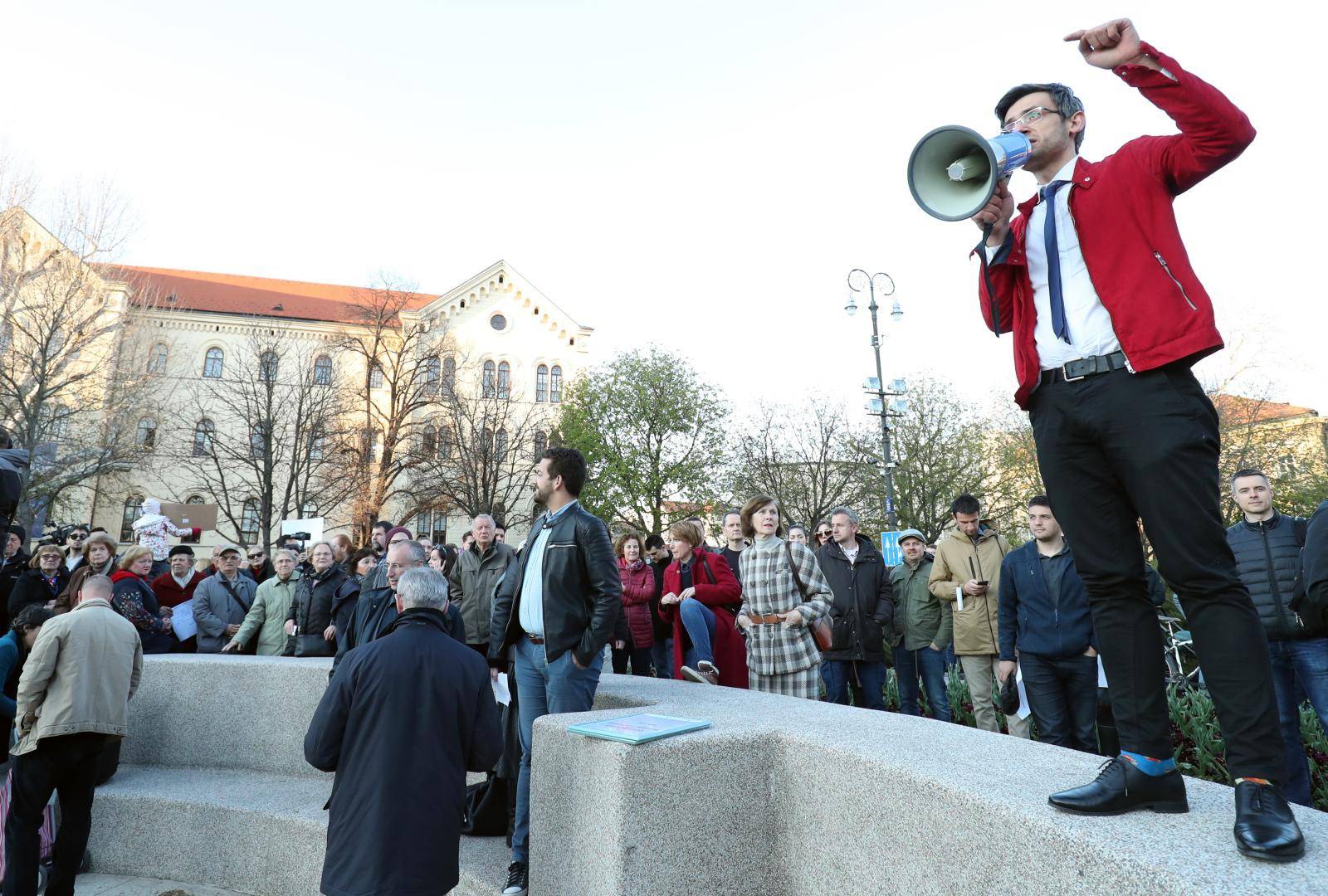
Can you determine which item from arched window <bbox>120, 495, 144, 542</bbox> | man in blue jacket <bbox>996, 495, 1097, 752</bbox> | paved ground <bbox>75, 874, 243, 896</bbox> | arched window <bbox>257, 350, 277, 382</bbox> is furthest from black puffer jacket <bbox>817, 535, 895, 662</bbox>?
arched window <bbox>120, 495, 144, 542</bbox>

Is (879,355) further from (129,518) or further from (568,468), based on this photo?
(129,518)

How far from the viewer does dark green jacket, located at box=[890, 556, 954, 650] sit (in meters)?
7.89

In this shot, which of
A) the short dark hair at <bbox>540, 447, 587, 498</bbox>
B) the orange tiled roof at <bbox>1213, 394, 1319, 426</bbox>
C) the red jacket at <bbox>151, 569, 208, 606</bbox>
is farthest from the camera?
the orange tiled roof at <bbox>1213, 394, 1319, 426</bbox>

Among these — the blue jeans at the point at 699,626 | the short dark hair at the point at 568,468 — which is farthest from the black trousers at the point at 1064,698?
the short dark hair at the point at 568,468

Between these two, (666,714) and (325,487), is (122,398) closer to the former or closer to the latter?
(325,487)

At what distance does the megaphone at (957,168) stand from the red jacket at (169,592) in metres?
9.91

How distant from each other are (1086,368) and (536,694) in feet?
11.7

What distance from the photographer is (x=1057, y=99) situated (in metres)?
2.68

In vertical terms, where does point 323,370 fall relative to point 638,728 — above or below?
above

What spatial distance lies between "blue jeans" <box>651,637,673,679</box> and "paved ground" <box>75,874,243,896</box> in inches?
189

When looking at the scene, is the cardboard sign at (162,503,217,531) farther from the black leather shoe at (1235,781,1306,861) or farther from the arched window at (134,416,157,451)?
the black leather shoe at (1235,781,1306,861)

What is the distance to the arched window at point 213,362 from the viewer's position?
4959 centimetres

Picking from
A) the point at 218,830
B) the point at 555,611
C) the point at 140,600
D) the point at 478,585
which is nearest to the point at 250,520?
the point at 140,600

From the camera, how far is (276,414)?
126ft
